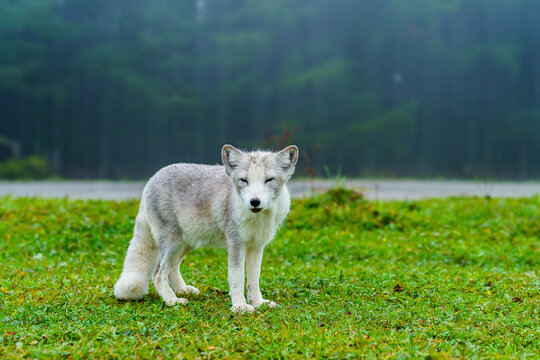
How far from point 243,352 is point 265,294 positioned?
6.40ft

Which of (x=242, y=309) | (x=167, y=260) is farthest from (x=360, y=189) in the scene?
(x=242, y=309)

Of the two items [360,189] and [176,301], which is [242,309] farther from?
[360,189]

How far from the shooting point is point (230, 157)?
207 inches

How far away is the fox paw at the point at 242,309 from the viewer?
17.7ft

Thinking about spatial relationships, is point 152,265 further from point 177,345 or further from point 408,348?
point 408,348

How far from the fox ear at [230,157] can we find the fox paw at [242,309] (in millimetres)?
1370

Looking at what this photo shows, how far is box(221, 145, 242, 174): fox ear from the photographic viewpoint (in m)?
5.25

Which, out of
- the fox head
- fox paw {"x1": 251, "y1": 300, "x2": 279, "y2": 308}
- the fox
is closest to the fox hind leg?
the fox

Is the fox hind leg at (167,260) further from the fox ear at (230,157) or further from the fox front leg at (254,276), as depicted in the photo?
the fox ear at (230,157)

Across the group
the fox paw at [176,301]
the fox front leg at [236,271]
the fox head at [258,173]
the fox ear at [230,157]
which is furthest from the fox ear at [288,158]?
the fox paw at [176,301]

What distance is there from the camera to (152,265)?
6.07m

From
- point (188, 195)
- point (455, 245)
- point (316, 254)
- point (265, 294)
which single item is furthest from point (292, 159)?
point (455, 245)

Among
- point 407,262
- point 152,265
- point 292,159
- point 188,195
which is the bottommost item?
point 407,262

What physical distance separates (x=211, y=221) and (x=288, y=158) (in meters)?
1.10
